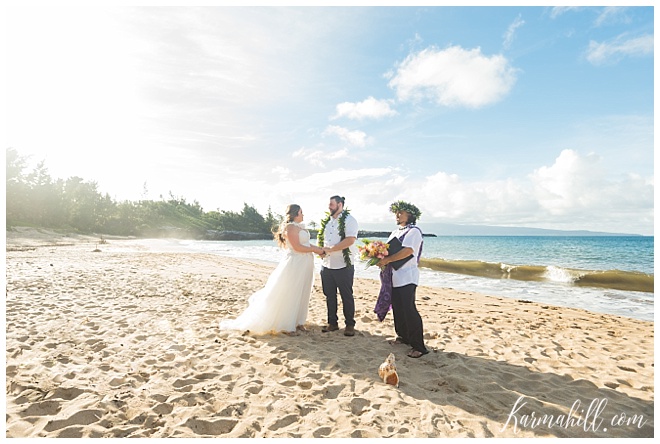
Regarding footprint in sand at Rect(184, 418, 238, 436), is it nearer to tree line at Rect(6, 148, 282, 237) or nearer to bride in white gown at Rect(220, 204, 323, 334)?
bride in white gown at Rect(220, 204, 323, 334)

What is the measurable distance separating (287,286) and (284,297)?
0.70 ft

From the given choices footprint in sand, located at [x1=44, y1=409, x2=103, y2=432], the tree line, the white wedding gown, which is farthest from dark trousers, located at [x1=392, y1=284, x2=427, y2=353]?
the tree line

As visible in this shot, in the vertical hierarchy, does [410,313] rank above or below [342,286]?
below

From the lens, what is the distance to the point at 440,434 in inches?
129

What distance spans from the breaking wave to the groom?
15.1m

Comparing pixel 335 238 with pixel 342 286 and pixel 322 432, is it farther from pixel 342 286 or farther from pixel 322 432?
pixel 322 432

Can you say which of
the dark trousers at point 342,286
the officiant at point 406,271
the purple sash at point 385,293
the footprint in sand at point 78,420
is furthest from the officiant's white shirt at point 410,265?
the footprint in sand at point 78,420

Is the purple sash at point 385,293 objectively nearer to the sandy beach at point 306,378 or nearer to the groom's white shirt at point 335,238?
the sandy beach at point 306,378

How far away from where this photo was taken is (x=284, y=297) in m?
6.12

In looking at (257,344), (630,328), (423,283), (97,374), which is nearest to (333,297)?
(257,344)

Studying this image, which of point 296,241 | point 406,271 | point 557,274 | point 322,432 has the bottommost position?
point 557,274

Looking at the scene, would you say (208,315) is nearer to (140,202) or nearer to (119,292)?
(119,292)

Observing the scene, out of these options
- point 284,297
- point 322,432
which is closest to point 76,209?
point 284,297

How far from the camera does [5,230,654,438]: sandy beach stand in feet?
11.0
